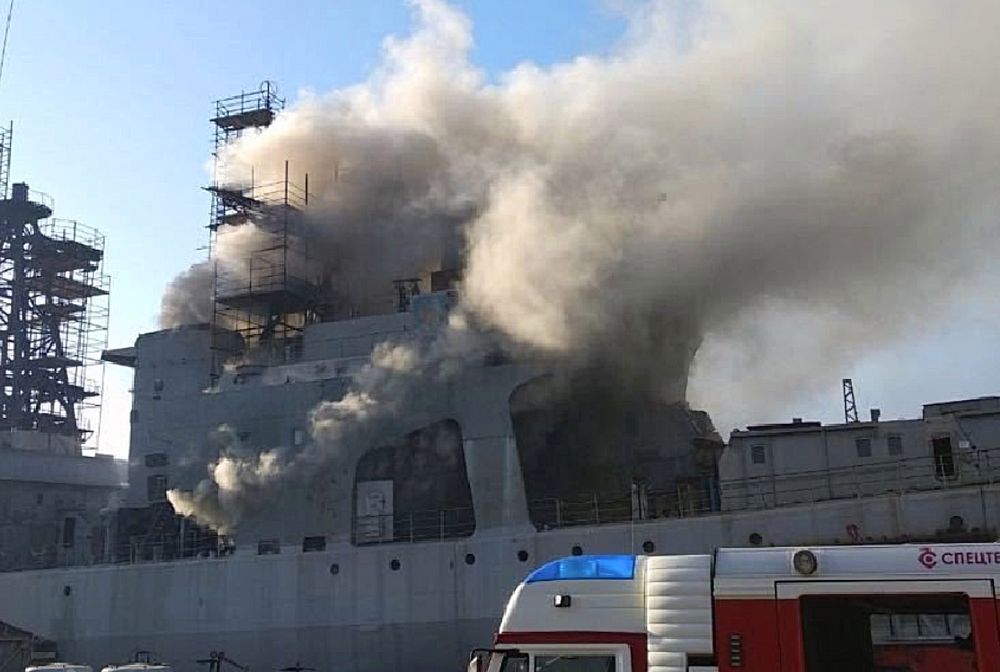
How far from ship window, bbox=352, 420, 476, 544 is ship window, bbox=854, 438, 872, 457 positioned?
874cm

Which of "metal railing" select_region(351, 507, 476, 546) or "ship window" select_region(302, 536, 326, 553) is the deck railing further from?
"ship window" select_region(302, 536, 326, 553)

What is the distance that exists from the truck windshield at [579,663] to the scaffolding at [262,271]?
24.2 meters

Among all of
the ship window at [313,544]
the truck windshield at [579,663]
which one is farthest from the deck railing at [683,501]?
the truck windshield at [579,663]

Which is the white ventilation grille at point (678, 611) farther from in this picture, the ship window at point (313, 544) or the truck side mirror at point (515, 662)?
the ship window at point (313, 544)

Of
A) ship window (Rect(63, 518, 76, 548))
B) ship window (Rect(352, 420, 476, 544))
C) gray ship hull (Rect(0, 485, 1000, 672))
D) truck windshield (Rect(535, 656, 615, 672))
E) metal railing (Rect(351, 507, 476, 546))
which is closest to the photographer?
truck windshield (Rect(535, 656, 615, 672))

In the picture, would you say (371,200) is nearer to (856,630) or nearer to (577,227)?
(577,227)

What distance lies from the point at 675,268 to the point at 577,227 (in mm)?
2476

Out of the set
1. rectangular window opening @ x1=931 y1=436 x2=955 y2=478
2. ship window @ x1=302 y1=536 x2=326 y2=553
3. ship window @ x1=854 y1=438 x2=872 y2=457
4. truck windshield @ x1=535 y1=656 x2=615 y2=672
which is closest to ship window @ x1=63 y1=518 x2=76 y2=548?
ship window @ x1=302 y1=536 x2=326 y2=553

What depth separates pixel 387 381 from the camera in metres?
25.2

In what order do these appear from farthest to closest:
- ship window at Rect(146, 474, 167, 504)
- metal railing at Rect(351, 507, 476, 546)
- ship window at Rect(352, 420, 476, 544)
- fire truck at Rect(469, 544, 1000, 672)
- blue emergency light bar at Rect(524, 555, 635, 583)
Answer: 1. ship window at Rect(146, 474, 167, 504)
2. ship window at Rect(352, 420, 476, 544)
3. metal railing at Rect(351, 507, 476, 546)
4. blue emergency light bar at Rect(524, 555, 635, 583)
5. fire truck at Rect(469, 544, 1000, 672)

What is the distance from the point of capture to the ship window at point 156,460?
1166 inches

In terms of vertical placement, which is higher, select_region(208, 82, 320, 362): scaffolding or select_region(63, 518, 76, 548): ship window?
select_region(208, 82, 320, 362): scaffolding

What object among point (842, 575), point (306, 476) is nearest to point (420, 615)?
point (306, 476)

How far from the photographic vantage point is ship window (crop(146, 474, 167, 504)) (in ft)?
97.0
